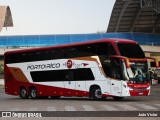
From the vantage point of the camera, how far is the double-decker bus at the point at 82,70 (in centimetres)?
2881

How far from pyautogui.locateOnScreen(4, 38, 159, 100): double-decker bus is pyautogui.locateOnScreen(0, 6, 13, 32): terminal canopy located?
72.1 metres

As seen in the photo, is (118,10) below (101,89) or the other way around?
the other way around

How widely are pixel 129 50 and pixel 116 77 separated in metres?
1.73

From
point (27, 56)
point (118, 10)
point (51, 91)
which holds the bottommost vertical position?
point (51, 91)

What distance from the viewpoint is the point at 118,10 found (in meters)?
94.0

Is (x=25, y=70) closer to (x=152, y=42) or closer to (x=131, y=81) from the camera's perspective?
(x=131, y=81)

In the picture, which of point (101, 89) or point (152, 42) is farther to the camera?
point (152, 42)

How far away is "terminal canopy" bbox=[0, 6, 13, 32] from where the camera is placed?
353 feet

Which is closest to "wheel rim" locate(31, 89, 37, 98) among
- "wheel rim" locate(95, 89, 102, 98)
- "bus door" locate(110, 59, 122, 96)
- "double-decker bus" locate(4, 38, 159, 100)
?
"double-decker bus" locate(4, 38, 159, 100)

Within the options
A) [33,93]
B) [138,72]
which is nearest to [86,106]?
[138,72]

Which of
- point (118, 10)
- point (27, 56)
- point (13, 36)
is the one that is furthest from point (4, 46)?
point (27, 56)

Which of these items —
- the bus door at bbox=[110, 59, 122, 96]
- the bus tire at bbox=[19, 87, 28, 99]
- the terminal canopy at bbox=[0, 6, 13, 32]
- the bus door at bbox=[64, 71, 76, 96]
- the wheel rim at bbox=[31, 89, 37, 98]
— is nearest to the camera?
the bus door at bbox=[110, 59, 122, 96]

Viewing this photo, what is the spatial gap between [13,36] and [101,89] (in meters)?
66.9

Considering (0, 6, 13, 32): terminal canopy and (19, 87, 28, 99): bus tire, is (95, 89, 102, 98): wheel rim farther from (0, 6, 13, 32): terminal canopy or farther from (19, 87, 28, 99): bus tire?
(0, 6, 13, 32): terminal canopy
